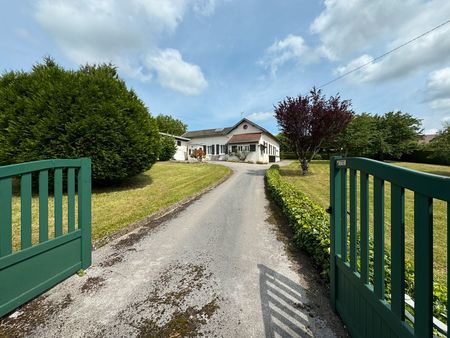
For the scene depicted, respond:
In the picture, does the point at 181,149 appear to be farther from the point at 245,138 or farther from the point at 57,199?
the point at 57,199

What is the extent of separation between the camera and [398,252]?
53.8 inches

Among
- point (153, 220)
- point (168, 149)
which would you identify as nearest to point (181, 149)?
point (168, 149)

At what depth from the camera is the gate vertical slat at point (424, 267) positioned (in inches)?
43.9

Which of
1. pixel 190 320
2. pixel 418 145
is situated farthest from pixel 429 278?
pixel 418 145

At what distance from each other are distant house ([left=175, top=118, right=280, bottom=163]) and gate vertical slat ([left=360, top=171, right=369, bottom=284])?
82.4 feet

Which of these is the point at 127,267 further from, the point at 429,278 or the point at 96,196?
the point at 96,196

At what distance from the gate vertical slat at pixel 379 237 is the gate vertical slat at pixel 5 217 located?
3.37 metres

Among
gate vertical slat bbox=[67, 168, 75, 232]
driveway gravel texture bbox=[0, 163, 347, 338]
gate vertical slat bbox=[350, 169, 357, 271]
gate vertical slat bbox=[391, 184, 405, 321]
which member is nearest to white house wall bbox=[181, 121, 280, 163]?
driveway gravel texture bbox=[0, 163, 347, 338]

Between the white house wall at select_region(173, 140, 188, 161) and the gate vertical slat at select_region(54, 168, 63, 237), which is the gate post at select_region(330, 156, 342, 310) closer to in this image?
the gate vertical slat at select_region(54, 168, 63, 237)

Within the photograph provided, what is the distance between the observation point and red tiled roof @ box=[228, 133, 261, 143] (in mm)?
27706

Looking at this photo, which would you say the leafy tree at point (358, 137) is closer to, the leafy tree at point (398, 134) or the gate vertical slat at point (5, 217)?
the leafy tree at point (398, 134)

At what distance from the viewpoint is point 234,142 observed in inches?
1146

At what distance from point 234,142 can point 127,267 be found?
86.9 ft


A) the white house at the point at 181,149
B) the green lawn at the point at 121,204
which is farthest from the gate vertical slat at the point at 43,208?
the white house at the point at 181,149
